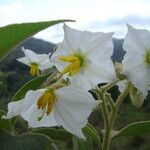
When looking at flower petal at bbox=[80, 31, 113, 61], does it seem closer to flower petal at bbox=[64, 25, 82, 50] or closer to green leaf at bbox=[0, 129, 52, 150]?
flower petal at bbox=[64, 25, 82, 50]

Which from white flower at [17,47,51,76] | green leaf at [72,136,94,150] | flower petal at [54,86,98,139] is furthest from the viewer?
white flower at [17,47,51,76]

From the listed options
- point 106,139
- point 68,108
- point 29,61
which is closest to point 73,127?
point 68,108

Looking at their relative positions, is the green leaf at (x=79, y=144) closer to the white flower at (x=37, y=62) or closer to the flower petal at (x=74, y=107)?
the flower petal at (x=74, y=107)

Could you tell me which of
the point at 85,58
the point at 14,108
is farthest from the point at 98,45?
the point at 14,108

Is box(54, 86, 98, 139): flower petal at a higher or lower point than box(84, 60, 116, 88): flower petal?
lower

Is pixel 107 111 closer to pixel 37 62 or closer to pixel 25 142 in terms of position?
pixel 25 142

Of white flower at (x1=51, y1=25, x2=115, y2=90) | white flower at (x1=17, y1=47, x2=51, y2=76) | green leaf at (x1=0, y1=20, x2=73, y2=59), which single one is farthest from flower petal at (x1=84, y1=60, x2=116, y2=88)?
white flower at (x1=17, y1=47, x2=51, y2=76)

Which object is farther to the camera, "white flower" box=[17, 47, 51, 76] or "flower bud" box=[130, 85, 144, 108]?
"white flower" box=[17, 47, 51, 76]
